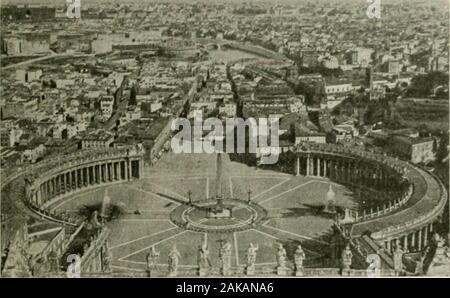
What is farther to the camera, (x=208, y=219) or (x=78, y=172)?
(x=78, y=172)

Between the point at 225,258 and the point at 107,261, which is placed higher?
the point at 225,258

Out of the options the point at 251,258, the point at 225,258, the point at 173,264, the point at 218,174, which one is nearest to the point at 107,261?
the point at 173,264

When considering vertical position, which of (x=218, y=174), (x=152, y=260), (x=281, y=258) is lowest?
(x=152, y=260)

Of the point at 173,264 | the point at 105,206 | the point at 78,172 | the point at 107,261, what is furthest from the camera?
the point at 78,172

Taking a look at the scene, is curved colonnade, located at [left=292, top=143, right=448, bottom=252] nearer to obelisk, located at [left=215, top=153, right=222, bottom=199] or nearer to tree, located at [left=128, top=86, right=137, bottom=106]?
obelisk, located at [left=215, top=153, right=222, bottom=199]

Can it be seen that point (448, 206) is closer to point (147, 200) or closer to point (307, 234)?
point (307, 234)

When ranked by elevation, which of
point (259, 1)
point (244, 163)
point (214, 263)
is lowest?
point (214, 263)

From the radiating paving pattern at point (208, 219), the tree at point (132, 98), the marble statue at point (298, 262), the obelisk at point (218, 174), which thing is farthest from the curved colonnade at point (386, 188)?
the tree at point (132, 98)

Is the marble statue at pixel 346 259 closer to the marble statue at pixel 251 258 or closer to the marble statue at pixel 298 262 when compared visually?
the marble statue at pixel 298 262

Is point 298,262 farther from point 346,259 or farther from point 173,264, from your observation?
point 173,264
